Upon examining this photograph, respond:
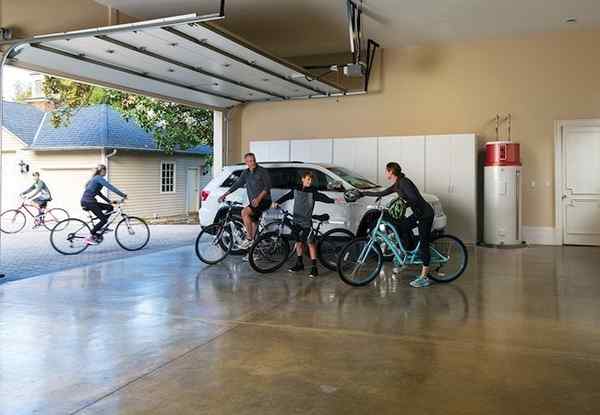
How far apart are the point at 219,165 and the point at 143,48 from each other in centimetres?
605

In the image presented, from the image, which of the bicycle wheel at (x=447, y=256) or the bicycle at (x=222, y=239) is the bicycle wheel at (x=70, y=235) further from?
the bicycle wheel at (x=447, y=256)

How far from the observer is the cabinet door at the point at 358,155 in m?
12.5

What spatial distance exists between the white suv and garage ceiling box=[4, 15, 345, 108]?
1.92 meters

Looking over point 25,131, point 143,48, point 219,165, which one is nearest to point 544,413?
point 143,48

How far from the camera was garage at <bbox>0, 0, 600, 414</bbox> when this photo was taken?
12.5ft

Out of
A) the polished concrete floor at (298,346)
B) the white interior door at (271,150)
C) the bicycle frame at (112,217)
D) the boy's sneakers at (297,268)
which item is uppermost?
the white interior door at (271,150)

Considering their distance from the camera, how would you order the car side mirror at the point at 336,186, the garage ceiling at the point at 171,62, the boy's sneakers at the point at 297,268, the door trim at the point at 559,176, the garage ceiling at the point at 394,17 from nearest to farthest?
the garage ceiling at the point at 171,62 → the boy's sneakers at the point at 297,268 → the car side mirror at the point at 336,186 → the garage ceiling at the point at 394,17 → the door trim at the point at 559,176

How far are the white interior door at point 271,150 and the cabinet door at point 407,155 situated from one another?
94.9 inches

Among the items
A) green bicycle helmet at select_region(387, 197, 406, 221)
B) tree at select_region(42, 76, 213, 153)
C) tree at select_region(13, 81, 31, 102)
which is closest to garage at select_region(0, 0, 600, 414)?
green bicycle helmet at select_region(387, 197, 406, 221)

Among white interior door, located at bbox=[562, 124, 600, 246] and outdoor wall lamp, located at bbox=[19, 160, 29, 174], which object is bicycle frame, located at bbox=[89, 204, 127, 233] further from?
outdoor wall lamp, located at bbox=[19, 160, 29, 174]

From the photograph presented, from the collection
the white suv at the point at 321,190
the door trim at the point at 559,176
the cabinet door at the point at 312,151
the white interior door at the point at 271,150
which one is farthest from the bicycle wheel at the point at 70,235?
the door trim at the point at 559,176

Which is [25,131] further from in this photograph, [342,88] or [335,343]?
[335,343]

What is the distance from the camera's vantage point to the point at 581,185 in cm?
1151

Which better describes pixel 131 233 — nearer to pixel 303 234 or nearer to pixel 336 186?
pixel 336 186
